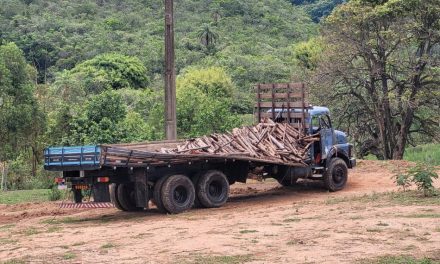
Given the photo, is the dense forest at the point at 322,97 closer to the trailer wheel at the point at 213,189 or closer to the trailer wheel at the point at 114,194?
the trailer wheel at the point at 114,194

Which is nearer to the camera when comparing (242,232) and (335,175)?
(242,232)

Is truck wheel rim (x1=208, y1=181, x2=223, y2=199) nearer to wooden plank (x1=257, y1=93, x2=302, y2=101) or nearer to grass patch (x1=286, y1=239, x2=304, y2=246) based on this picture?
wooden plank (x1=257, y1=93, x2=302, y2=101)

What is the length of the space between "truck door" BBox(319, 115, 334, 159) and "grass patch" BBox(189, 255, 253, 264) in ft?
33.9

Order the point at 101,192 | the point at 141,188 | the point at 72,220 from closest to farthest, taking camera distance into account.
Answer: the point at 101,192 → the point at 141,188 → the point at 72,220

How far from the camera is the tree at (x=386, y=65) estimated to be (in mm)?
32625

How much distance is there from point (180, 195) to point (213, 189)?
1.25 metres

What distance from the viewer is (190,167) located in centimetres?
1828

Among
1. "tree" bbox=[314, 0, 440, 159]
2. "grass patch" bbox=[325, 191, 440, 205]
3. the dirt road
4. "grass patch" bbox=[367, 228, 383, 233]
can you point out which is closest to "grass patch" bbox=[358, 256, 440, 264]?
the dirt road

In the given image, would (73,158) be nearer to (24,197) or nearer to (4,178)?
(24,197)

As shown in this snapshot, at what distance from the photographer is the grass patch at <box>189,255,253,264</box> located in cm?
1078

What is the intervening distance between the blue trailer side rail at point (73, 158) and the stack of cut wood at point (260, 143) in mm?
2479

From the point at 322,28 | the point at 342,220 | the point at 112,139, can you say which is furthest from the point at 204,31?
the point at 342,220

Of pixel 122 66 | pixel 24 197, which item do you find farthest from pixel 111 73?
pixel 24 197

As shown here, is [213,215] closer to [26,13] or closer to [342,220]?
[342,220]
